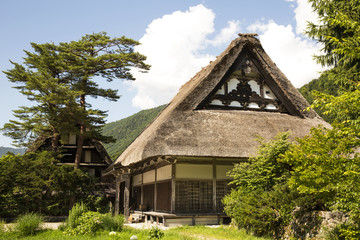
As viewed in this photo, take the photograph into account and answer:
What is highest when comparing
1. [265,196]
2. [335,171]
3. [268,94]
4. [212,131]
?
[268,94]

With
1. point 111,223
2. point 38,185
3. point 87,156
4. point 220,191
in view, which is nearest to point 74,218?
point 111,223

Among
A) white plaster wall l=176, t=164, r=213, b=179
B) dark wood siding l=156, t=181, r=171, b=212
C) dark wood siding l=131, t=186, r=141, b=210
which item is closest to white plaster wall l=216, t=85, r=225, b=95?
white plaster wall l=176, t=164, r=213, b=179

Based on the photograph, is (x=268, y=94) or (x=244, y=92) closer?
(x=244, y=92)

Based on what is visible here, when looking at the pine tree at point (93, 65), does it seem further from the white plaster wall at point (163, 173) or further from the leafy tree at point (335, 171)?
the leafy tree at point (335, 171)

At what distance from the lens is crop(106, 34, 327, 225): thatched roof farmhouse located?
40.2 ft

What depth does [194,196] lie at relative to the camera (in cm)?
1310

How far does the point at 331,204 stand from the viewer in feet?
24.8

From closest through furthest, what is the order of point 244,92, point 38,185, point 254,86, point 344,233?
1. point 344,233
2. point 244,92
3. point 254,86
4. point 38,185

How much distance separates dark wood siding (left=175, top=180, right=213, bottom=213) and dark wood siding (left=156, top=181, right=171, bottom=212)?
2.45 feet

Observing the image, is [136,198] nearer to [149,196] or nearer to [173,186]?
[149,196]

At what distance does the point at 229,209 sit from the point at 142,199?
27.2 ft

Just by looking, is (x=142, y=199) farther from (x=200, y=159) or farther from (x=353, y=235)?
(x=353, y=235)

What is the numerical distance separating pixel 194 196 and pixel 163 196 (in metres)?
1.77

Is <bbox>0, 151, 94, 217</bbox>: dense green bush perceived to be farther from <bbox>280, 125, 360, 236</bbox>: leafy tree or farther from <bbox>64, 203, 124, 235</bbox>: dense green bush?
<bbox>280, 125, 360, 236</bbox>: leafy tree
